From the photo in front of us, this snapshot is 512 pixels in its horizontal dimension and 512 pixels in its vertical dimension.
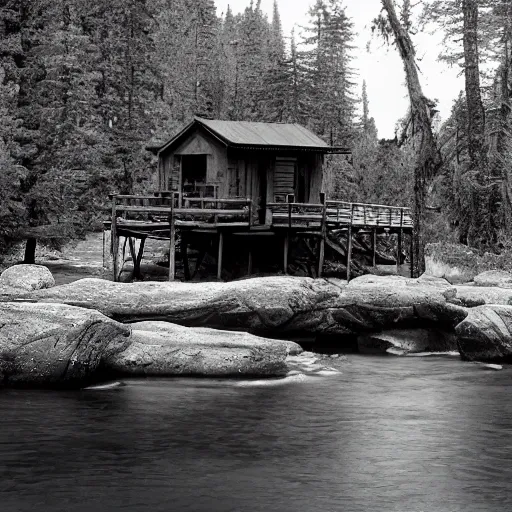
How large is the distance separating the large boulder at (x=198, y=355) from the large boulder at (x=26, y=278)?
6.32 m

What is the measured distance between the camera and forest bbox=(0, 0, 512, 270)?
28.8 m

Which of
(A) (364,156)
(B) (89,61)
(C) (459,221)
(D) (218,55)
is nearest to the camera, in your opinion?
(C) (459,221)

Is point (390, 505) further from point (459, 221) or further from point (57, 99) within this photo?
point (57, 99)

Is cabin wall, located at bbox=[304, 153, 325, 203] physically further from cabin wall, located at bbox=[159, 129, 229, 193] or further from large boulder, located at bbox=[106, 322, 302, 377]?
large boulder, located at bbox=[106, 322, 302, 377]

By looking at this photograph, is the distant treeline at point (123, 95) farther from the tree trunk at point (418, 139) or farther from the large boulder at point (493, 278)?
the large boulder at point (493, 278)

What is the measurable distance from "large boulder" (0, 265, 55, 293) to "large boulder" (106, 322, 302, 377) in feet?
20.7

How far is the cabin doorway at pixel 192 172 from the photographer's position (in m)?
33.2

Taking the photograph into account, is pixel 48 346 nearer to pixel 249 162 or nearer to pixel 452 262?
pixel 452 262

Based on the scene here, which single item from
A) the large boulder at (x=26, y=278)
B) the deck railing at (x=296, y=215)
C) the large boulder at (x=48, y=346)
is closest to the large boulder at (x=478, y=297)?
the deck railing at (x=296, y=215)

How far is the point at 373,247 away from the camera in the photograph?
35031mm

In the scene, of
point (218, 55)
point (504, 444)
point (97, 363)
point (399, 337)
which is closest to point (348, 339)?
point (399, 337)

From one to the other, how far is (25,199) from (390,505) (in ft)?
83.4

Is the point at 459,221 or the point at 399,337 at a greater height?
the point at 459,221

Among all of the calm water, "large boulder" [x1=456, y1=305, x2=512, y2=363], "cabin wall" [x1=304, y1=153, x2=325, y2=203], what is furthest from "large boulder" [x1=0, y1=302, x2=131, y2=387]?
"cabin wall" [x1=304, y1=153, x2=325, y2=203]
